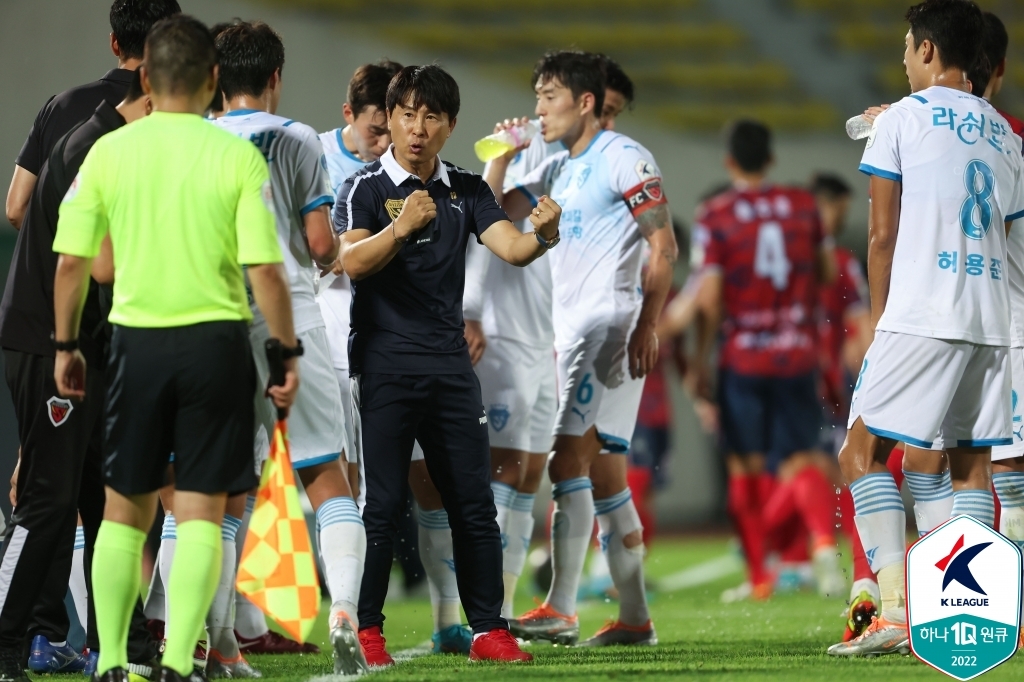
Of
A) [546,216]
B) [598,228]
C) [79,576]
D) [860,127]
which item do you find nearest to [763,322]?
[598,228]

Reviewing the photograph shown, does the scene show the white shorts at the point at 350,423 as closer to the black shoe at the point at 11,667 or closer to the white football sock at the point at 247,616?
the white football sock at the point at 247,616

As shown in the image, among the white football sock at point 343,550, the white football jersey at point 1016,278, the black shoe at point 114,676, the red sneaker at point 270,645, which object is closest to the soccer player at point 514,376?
the red sneaker at point 270,645

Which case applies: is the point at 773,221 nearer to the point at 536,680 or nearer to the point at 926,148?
the point at 926,148

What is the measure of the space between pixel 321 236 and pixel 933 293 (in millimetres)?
2040

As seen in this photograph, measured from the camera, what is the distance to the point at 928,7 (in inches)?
196

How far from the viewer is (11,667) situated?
4371 mm

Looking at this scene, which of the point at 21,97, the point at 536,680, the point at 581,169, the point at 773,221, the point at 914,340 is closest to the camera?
the point at 536,680

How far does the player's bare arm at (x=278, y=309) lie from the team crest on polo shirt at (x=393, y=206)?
39.3 inches

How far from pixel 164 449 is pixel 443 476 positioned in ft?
4.14

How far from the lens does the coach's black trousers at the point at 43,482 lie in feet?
14.6

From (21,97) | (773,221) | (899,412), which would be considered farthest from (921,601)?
(21,97)

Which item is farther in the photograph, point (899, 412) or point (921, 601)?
Result: point (899, 412)

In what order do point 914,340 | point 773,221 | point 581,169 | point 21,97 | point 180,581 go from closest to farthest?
1. point 180,581
2. point 914,340
3. point 581,169
4. point 773,221
5. point 21,97

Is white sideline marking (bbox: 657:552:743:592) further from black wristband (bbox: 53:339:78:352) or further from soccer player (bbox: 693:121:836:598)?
black wristband (bbox: 53:339:78:352)
